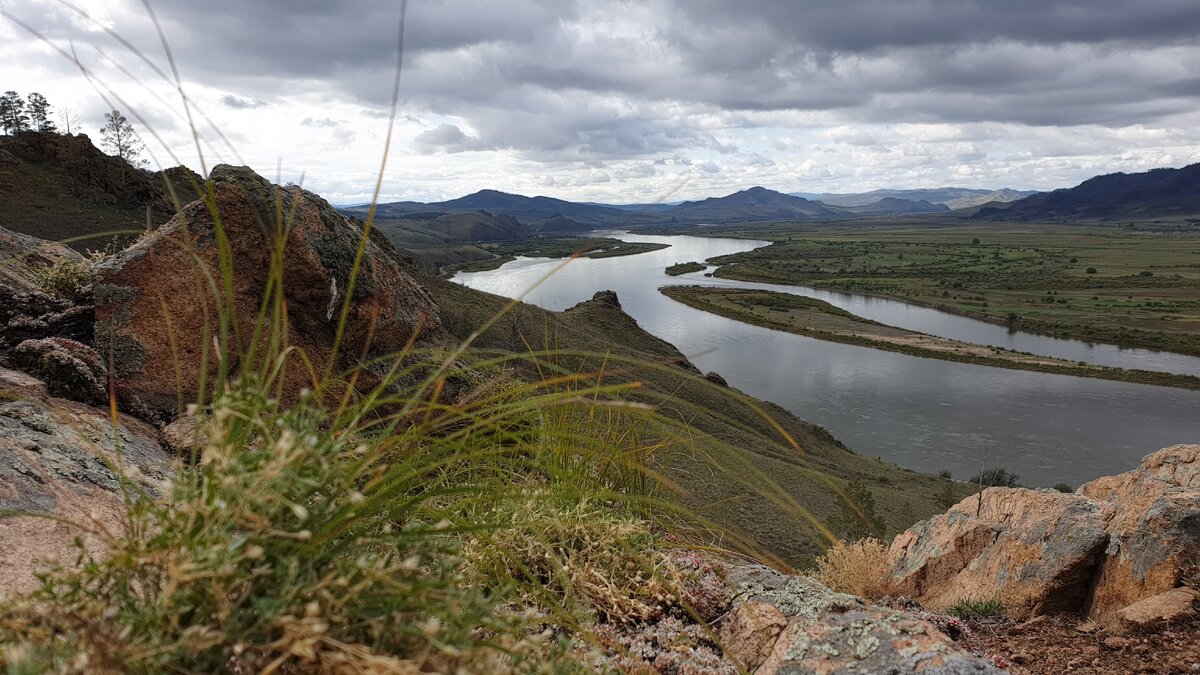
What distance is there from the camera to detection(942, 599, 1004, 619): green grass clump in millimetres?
5324

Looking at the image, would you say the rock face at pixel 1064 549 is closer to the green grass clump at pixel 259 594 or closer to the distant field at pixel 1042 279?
the green grass clump at pixel 259 594

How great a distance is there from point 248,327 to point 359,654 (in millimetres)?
6574

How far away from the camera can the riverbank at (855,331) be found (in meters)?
63.7

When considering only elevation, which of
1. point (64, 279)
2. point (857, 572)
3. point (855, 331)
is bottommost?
point (855, 331)

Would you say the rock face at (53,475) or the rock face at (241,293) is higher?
the rock face at (241,293)

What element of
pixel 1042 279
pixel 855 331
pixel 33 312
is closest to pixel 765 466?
pixel 33 312

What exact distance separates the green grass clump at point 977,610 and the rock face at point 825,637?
3.14 meters

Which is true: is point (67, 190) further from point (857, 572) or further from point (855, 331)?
point (855, 331)

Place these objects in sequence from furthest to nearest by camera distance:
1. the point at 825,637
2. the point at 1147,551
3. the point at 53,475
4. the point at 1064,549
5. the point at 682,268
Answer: the point at 682,268, the point at 1064,549, the point at 1147,551, the point at 53,475, the point at 825,637

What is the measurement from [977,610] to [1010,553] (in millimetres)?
1154

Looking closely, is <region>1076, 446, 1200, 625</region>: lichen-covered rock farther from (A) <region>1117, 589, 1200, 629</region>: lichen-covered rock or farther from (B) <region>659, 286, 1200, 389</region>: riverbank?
(B) <region>659, 286, 1200, 389</region>: riverbank

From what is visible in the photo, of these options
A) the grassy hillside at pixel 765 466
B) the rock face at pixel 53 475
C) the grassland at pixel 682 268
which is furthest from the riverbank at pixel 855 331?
the rock face at pixel 53 475

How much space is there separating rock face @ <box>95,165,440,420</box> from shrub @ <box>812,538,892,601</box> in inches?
185

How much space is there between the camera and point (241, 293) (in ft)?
23.2
